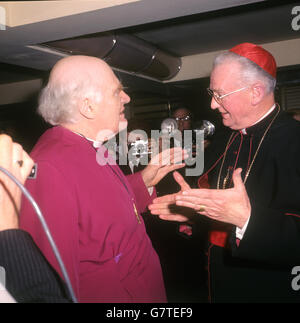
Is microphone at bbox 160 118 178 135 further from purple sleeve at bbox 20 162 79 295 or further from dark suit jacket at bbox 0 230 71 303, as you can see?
dark suit jacket at bbox 0 230 71 303

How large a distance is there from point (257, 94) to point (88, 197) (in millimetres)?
1498

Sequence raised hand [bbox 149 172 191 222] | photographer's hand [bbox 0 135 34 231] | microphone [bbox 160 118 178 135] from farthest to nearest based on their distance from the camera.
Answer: microphone [bbox 160 118 178 135] → raised hand [bbox 149 172 191 222] → photographer's hand [bbox 0 135 34 231]

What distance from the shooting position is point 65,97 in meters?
1.67

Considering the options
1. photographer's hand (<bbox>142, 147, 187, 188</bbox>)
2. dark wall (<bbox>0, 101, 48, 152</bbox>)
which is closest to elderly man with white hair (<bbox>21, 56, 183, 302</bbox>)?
photographer's hand (<bbox>142, 147, 187, 188</bbox>)

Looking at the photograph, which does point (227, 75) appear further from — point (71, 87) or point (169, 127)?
point (169, 127)

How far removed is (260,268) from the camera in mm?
1962

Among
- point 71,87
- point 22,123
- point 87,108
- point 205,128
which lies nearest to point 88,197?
point 87,108

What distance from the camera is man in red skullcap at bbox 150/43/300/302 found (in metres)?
1.58

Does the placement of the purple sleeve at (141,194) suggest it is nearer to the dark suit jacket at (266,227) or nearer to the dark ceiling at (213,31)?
the dark suit jacket at (266,227)

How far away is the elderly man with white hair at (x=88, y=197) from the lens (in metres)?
1.31

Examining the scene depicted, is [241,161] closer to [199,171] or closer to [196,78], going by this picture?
[199,171]

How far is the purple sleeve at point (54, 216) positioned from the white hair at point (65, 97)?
1.53 feet

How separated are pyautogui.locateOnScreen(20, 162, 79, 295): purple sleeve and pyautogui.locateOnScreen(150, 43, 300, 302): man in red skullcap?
0.54 m

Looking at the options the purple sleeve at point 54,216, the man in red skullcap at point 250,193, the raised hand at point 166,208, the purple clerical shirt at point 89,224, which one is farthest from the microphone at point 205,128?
the purple sleeve at point 54,216
